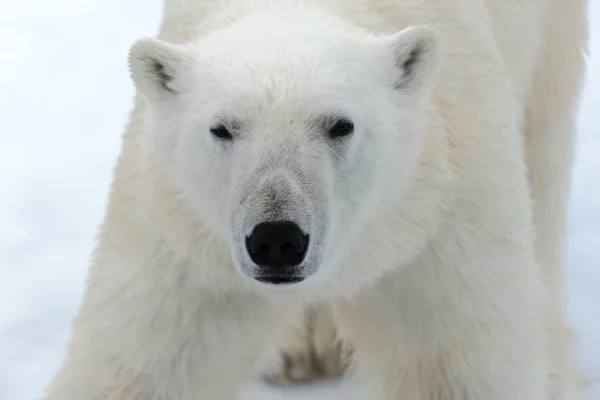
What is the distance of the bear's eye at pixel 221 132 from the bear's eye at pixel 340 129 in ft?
0.68

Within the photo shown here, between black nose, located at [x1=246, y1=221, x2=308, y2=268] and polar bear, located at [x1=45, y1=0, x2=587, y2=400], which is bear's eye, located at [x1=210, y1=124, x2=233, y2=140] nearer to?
polar bear, located at [x1=45, y1=0, x2=587, y2=400]

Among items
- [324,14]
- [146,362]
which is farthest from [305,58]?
[146,362]

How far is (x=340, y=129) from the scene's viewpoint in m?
2.31

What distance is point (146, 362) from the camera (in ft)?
8.83

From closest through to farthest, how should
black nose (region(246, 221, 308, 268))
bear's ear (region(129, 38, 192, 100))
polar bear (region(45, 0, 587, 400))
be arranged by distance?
black nose (region(246, 221, 308, 268)), polar bear (region(45, 0, 587, 400)), bear's ear (region(129, 38, 192, 100))

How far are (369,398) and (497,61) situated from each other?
1059mm

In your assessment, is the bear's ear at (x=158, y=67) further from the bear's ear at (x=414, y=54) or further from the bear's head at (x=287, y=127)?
the bear's ear at (x=414, y=54)

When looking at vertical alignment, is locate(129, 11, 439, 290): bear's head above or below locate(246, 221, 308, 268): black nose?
above

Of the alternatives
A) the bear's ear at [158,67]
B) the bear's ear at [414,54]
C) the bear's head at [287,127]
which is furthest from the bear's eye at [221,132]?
the bear's ear at [414,54]

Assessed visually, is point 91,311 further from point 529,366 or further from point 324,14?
point 529,366

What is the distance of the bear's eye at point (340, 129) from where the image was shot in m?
2.29

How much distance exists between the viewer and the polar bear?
2.27 metres

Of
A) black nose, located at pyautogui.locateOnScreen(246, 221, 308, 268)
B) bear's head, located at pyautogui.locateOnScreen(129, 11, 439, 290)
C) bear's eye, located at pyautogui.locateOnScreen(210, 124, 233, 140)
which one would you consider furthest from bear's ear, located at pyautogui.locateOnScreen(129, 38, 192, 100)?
black nose, located at pyautogui.locateOnScreen(246, 221, 308, 268)

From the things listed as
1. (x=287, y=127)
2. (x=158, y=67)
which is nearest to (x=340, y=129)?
(x=287, y=127)
